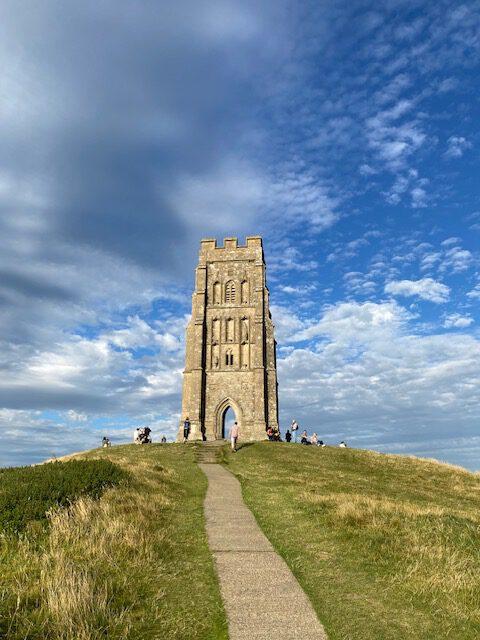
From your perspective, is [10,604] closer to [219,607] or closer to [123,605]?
[123,605]

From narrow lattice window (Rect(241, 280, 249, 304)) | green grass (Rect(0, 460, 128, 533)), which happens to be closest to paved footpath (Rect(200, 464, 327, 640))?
green grass (Rect(0, 460, 128, 533))

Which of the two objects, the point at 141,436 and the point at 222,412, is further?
the point at 222,412

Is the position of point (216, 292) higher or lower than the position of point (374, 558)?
higher

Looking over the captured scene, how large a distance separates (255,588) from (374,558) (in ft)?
8.46

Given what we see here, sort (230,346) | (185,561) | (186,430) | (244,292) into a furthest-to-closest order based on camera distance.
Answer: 1. (244,292)
2. (230,346)
3. (186,430)
4. (185,561)

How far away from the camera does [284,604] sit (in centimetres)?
562

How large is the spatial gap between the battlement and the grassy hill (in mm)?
33861

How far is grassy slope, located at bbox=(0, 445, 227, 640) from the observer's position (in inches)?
186

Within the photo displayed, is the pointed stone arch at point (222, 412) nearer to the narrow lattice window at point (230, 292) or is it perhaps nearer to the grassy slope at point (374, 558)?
the narrow lattice window at point (230, 292)

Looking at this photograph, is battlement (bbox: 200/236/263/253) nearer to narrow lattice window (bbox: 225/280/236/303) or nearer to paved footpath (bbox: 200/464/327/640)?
narrow lattice window (bbox: 225/280/236/303)

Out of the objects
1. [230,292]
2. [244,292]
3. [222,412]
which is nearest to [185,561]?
[222,412]

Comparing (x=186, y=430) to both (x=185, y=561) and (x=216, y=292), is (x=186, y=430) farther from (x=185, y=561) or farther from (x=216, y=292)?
(x=185, y=561)

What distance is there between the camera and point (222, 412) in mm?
40062

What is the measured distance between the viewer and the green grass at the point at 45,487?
8.44 metres
